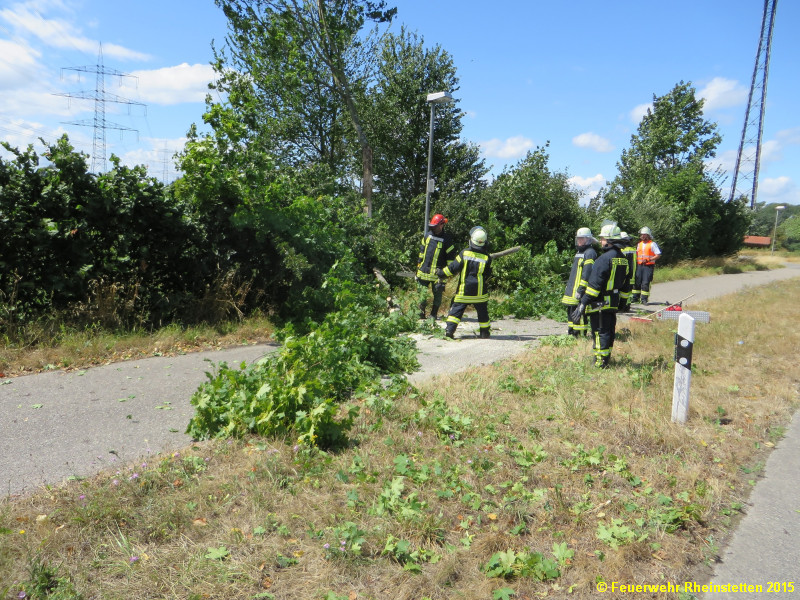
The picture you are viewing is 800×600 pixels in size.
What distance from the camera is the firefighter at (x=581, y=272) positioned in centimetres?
822

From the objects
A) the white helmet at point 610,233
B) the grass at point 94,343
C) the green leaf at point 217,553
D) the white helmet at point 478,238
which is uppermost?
the white helmet at point 610,233

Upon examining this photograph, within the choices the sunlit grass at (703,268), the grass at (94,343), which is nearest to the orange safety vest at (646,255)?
the sunlit grass at (703,268)

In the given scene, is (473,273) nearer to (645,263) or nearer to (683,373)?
(683,373)

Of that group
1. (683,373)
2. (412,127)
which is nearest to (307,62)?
(412,127)

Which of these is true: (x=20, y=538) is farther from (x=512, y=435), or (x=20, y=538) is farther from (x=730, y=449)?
(x=730, y=449)

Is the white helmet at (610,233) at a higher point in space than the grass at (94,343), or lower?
higher

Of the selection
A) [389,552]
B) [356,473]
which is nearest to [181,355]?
[356,473]

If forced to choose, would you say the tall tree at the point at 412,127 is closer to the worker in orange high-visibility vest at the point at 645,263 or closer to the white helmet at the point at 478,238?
the worker in orange high-visibility vest at the point at 645,263

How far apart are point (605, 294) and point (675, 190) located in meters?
22.6

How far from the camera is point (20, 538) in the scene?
10.3 ft

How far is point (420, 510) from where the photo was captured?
3.60 m

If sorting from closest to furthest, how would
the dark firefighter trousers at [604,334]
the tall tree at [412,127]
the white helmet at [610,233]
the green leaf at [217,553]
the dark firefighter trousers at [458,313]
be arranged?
the green leaf at [217,553] → the dark firefighter trousers at [604,334] → the white helmet at [610,233] → the dark firefighter trousers at [458,313] → the tall tree at [412,127]

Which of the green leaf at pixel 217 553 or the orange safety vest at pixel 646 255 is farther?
the orange safety vest at pixel 646 255

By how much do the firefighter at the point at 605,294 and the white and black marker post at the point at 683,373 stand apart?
5.08 ft
